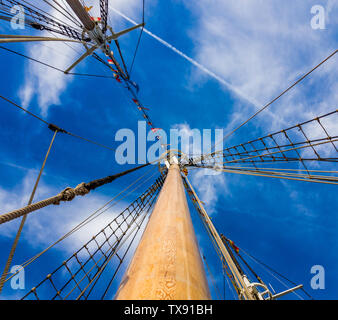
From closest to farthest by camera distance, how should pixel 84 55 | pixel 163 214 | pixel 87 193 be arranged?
pixel 163 214 → pixel 87 193 → pixel 84 55

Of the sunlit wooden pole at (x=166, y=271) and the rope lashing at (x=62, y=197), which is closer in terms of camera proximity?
the sunlit wooden pole at (x=166, y=271)

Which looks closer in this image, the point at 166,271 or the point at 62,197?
the point at 166,271

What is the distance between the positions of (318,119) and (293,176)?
→ 2.20 m

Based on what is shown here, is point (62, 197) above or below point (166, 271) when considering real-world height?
above

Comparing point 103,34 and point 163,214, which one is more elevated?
point 103,34

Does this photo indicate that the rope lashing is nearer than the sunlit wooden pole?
No

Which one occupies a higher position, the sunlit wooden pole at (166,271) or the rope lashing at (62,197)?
the rope lashing at (62,197)

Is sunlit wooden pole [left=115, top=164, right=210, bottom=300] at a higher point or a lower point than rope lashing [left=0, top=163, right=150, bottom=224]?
lower

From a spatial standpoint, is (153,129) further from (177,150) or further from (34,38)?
(34,38)

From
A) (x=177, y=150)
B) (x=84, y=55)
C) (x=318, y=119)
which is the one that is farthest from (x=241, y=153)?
(x=84, y=55)
